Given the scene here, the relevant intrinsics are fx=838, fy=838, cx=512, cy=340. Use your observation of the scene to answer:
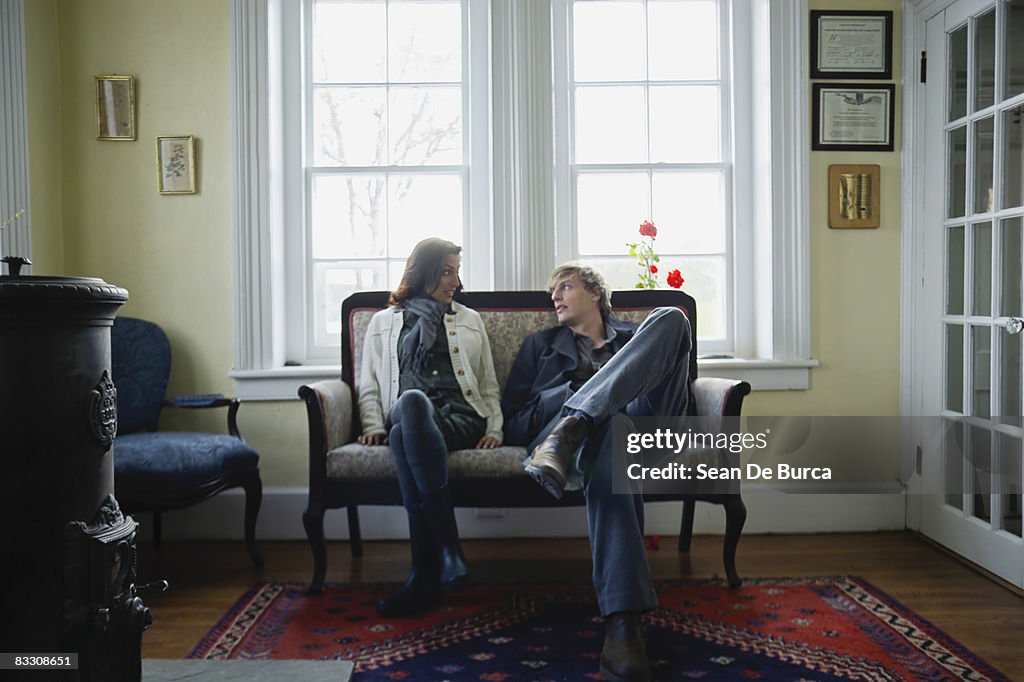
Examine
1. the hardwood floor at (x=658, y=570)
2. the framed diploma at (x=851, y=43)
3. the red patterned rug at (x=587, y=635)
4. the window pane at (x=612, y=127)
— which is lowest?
the hardwood floor at (x=658, y=570)

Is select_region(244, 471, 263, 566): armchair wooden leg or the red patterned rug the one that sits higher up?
select_region(244, 471, 263, 566): armchair wooden leg

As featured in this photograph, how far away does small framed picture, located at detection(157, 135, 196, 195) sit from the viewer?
350 centimetres

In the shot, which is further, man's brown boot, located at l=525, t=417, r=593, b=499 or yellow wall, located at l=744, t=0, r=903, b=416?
yellow wall, located at l=744, t=0, r=903, b=416

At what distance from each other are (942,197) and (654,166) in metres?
1.16

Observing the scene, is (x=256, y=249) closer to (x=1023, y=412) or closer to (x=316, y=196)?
(x=316, y=196)

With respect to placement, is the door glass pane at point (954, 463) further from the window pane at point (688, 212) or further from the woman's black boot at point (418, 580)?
the woman's black boot at point (418, 580)

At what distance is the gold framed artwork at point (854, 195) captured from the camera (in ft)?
11.7

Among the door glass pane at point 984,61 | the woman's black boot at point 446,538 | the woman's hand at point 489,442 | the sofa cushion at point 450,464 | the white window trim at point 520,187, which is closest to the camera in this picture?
the woman's black boot at point 446,538

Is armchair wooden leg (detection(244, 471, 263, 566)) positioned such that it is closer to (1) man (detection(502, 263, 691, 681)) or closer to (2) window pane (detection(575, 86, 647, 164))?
(1) man (detection(502, 263, 691, 681))

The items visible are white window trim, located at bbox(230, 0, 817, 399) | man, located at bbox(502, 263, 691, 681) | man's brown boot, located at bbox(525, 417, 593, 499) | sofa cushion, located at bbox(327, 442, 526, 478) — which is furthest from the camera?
white window trim, located at bbox(230, 0, 817, 399)

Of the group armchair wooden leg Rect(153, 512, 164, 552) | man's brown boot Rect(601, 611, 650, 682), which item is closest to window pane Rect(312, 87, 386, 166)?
armchair wooden leg Rect(153, 512, 164, 552)

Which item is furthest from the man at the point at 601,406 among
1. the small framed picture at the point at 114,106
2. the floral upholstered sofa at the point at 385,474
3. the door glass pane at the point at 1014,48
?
the small framed picture at the point at 114,106

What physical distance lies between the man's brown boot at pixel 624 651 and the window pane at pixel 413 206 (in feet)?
6.71

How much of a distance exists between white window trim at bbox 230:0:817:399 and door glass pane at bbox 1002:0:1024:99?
78 centimetres
